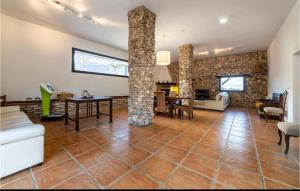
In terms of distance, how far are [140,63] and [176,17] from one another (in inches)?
69.2

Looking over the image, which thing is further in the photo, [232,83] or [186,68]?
[232,83]

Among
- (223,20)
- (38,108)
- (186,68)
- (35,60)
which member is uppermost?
(223,20)

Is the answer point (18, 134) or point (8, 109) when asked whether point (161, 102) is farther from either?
point (8, 109)

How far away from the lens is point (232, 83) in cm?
806

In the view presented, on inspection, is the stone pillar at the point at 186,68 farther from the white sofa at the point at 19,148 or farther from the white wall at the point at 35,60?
the white sofa at the point at 19,148

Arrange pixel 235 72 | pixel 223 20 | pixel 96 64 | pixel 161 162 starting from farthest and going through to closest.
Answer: pixel 235 72
pixel 96 64
pixel 223 20
pixel 161 162

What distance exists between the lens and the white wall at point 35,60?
150 inches

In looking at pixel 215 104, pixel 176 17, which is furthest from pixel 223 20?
pixel 215 104

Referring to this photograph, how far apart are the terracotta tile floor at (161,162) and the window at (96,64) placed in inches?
130

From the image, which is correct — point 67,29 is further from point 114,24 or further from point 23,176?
point 23,176

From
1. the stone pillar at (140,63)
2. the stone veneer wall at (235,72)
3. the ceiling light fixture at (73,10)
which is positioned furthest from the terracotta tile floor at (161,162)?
the stone veneer wall at (235,72)

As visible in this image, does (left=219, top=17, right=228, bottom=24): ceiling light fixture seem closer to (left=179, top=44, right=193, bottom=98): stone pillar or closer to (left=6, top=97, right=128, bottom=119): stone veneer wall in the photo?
(left=179, top=44, right=193, bottom=98): stone pillar

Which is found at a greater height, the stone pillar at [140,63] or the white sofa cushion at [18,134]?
the stone pillar at [140,63]

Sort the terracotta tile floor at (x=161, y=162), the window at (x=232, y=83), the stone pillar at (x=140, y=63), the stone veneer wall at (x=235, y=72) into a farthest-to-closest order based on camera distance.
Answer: the window at (x=232, y=83) < the stone veneer wall at (x=235, y=72) < the stone pillar at (x=140, y=63) < the terracotta tile floor at (x=161, y=162)
